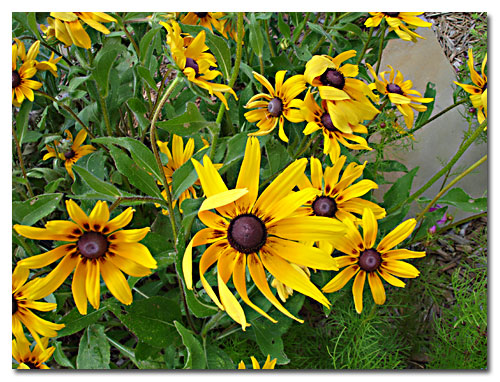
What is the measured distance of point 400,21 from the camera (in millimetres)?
752

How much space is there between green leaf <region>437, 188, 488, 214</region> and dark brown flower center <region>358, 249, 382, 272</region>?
0.16m

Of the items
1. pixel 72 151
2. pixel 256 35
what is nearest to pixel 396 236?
pixel 256 35

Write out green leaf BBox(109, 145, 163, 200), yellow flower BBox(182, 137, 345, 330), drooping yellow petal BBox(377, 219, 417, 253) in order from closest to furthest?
yellow flower BBox(182, 137, 345, 330)
green leaf BBox(109, 145, 163, 200)
drooping yellow petal BBox(377, 219, 417, 253)

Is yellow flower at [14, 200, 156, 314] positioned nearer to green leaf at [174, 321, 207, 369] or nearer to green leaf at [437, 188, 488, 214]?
green leaf at [174, 321, 207, 369]

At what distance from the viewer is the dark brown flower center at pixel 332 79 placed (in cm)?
66

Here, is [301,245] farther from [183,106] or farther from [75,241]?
[183,106]

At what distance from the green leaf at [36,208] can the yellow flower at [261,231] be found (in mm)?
316

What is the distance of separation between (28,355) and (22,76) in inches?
19.5

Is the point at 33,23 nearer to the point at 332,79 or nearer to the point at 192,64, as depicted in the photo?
the point at 192,64

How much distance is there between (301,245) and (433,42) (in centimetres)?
62

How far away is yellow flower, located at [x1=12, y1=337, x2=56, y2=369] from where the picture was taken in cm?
71

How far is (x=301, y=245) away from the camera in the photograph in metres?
0.52

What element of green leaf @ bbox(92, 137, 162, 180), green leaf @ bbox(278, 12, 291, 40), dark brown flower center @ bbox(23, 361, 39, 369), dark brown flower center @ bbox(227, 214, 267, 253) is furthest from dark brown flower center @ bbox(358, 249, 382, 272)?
dark brown flower center @ bbox(23, 361, 39, 369)

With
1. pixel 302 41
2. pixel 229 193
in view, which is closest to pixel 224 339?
pixel 229 193
